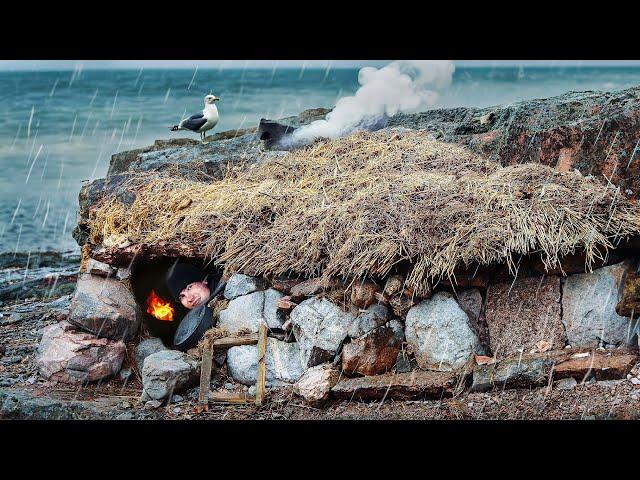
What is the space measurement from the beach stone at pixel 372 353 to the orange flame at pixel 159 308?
63.2 inches

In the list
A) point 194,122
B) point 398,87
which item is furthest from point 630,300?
point 194,122

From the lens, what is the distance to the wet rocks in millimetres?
5379

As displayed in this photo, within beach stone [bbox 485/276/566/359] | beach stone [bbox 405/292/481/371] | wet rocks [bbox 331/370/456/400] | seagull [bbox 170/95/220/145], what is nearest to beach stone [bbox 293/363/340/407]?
wet rocks [bbox 331/370/456/400]

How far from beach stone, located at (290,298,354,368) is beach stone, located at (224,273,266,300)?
0.42 meters

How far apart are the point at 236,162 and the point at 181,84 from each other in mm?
1590

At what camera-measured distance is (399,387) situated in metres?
5.43

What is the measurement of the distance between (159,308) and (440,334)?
2253mm

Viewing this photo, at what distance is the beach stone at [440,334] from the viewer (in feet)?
18.2

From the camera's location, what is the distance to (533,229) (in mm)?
5523

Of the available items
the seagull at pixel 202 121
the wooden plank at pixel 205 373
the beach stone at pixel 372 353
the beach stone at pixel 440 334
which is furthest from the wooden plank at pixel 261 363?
the seagull at pixel 202 121

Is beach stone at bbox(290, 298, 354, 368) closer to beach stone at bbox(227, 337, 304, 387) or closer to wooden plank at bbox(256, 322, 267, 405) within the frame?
beach stone at bbox(227, 337, 304, 387)

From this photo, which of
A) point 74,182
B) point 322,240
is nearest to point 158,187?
point 74,182

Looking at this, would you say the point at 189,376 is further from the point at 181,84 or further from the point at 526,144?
the point at 526,144

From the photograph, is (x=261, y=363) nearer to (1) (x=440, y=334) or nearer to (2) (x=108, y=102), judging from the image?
(1) (x=440, y=334)
